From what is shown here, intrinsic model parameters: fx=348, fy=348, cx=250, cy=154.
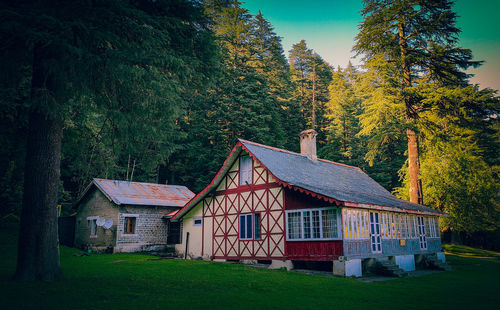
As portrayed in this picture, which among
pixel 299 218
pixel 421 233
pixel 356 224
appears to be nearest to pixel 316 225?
pixel 299 218

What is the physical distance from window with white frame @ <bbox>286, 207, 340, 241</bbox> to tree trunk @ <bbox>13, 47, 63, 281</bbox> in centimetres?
1001

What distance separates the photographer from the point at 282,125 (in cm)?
4241

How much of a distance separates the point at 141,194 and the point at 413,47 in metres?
22.5

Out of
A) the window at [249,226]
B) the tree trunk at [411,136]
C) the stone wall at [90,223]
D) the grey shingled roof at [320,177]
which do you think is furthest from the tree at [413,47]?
the stone wall at [90,223]

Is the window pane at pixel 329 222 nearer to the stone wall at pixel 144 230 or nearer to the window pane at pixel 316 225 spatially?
the window pane at pixel 316 225

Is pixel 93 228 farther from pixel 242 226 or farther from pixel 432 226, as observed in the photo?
pixel 432 226

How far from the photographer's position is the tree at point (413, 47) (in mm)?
24141

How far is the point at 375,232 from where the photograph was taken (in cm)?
1692

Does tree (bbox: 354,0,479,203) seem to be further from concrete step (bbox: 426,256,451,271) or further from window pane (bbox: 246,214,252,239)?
window pane (bbox: 246,214,252,239)

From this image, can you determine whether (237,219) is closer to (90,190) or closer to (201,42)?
(201,42)

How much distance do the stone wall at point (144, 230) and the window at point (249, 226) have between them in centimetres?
816

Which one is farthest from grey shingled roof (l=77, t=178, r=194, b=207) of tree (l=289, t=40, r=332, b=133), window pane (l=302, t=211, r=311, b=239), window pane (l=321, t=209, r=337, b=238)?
tree (l=289, t=40, r=332, b=133)

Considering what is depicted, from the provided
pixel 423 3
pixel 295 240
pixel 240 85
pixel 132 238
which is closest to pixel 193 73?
pixel 295 240

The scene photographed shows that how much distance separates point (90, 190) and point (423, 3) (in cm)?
2719
